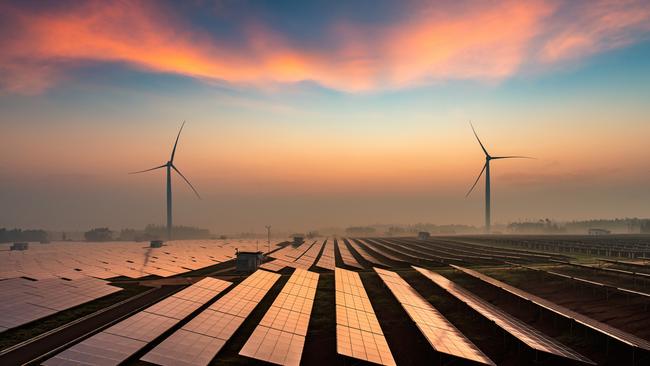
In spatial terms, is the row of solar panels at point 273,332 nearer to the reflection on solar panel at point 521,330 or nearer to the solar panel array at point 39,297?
the reflection on solar panel at point 521,330

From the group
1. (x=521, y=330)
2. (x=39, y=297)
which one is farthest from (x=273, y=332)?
(x=39, y=297)

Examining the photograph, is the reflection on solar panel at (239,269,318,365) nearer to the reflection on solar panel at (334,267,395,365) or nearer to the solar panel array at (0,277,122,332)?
the reflection on solar panel at (334,267,395,365)

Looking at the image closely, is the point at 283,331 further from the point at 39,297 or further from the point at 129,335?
the point at 39,297

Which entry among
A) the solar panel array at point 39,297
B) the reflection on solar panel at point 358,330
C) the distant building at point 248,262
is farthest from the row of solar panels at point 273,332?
the distant building at point 248,262

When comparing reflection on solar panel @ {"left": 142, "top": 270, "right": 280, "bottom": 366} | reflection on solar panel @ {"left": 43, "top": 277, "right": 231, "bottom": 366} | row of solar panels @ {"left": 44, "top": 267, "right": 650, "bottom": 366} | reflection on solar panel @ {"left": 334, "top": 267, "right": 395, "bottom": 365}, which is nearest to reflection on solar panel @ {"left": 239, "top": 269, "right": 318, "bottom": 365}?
row of solar panels @ {"left": 44, "top": 267, "right": 650, "bottom": 366}

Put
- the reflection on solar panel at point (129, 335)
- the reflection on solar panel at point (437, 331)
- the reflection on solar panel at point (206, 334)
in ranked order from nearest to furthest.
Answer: the reflection on solar panel at point (129, 335) < the reflection on solar panel at point (206, 334) < the reflection on solar panel at point (437, 331)
